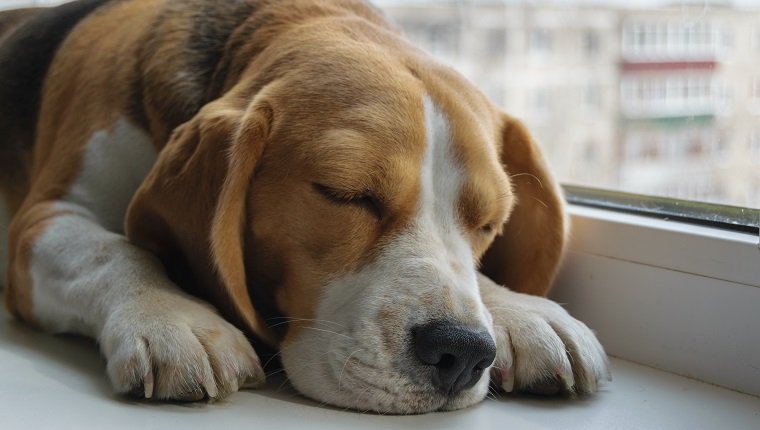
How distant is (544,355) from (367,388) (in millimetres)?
321

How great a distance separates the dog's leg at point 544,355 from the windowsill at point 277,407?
26 millimetres

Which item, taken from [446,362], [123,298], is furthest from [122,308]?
[446,362]

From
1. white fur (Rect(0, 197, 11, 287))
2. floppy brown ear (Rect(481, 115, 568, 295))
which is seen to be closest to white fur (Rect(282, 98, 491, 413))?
floppy brown ear (Rect(481, 115, 568, 295))

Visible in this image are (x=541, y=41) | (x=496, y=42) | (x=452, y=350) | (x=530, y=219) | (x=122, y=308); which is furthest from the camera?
(x=496, y=42)

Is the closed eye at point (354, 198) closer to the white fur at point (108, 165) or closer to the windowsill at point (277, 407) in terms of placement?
the windowsill at point (277, 407)

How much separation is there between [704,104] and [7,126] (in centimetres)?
147

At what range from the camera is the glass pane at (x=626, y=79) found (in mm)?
1897

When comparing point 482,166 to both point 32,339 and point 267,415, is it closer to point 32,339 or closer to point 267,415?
point 267,415

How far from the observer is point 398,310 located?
1491 mm

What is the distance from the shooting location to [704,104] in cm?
197

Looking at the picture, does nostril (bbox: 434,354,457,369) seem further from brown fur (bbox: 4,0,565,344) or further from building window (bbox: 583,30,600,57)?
building window (bbox: 583,30,600,57)

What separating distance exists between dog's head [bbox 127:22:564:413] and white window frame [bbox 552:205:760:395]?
35 cm

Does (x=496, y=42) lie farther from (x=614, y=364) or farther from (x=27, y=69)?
(x=27, y=69)

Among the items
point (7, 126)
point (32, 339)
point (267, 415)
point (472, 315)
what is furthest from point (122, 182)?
point (472, 315)
